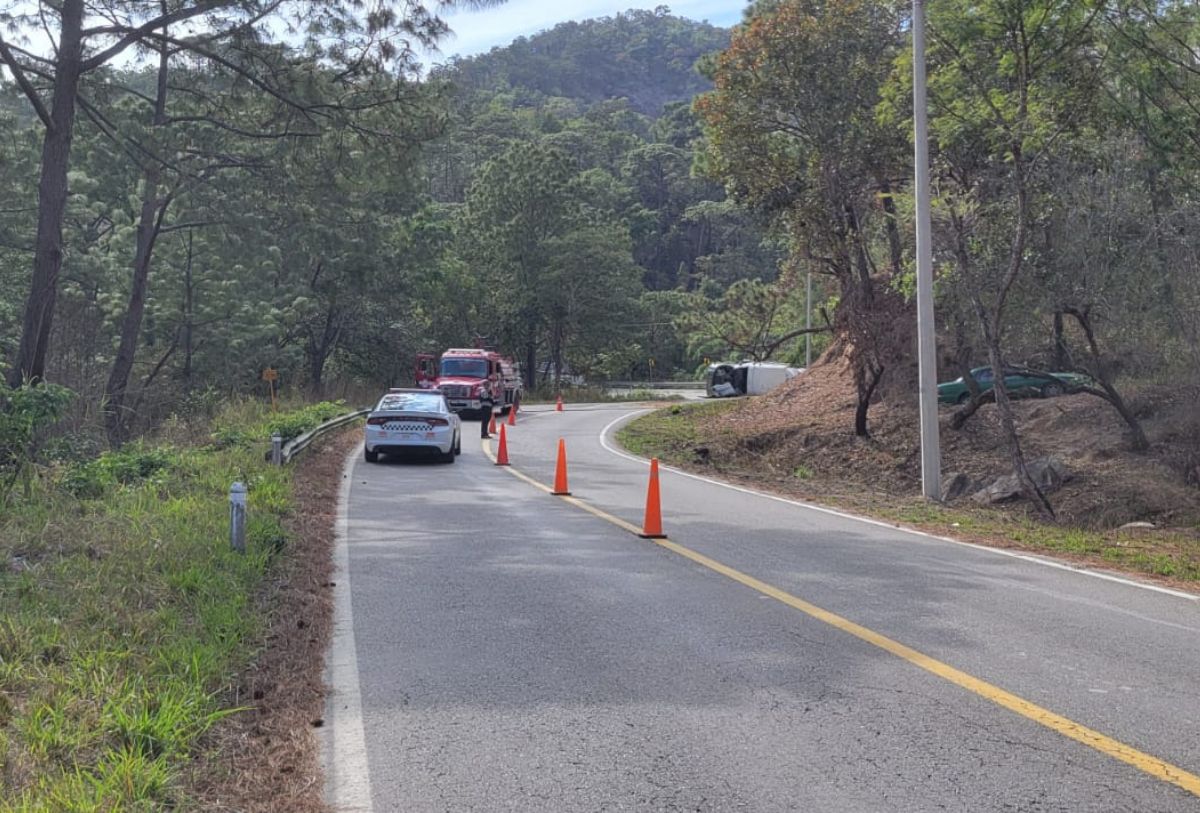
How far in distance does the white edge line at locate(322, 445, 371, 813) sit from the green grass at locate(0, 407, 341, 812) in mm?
515

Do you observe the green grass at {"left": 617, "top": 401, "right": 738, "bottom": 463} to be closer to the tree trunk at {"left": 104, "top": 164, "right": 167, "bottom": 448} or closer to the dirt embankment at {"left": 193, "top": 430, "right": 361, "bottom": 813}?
the tree trunk at {"left": 104, "top": 164, "right": 167, "bottom": 448}

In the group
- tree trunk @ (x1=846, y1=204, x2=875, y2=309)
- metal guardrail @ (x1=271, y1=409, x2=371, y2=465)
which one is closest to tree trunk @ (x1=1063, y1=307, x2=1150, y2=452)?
tree trunk @ (x1=846, y1=204, x2=875, y2=309)

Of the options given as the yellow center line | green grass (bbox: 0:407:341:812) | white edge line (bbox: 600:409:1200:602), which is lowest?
white edge line (bbox: 600:409:1200:602)

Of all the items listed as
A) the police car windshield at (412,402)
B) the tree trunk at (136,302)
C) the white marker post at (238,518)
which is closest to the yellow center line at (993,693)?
the white marker post at (238,518)

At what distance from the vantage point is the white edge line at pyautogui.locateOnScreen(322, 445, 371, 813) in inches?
177

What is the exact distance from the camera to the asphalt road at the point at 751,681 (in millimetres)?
4508

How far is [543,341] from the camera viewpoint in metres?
68.6

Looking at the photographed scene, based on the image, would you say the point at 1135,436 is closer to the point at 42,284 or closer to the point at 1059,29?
the point at 1059,29

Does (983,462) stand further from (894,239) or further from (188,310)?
(188,310)

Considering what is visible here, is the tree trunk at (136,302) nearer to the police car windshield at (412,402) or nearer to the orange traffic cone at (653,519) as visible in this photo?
the police car windshield at (412,402)

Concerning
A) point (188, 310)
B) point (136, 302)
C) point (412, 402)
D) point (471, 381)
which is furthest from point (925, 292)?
point (188, 310)

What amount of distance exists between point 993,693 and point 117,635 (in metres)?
5.02

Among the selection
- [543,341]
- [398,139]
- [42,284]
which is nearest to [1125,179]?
[398,139]

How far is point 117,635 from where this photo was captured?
6.37m
